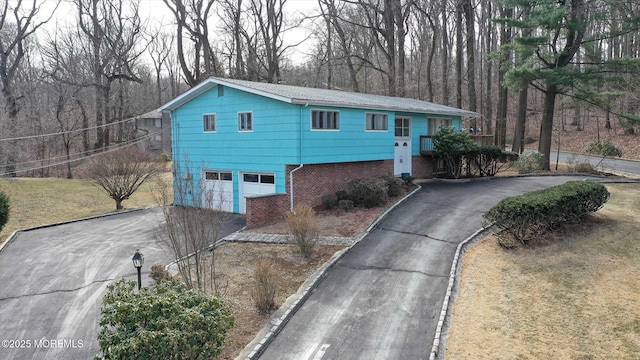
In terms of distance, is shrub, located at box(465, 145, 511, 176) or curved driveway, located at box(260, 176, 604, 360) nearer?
curved driveway, located at box(260, 176, 604, 360)

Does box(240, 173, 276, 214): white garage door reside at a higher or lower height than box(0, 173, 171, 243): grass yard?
higher

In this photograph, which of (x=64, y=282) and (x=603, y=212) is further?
(x=603, y=212)

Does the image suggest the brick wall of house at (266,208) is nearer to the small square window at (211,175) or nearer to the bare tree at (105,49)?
the small square window at (211,175)

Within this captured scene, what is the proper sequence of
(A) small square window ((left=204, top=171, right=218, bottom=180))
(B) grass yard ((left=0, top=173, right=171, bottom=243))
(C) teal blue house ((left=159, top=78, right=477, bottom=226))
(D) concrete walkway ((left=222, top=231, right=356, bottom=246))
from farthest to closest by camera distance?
(A) small square window ((left=204, top=171, right=218, bottom=180)) → (B) grass yard ((left=0, top=173, right=171, bottom=243)) → (C) teal blue house ((left=159, top=78, right=477, bottom=226)) → (D) concrete walkway ((left=222, top=231, right=356, bottom=246))

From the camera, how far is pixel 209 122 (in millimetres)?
18000

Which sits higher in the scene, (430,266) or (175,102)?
(175,102)

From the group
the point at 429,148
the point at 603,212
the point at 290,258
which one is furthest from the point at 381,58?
the point at 290,258

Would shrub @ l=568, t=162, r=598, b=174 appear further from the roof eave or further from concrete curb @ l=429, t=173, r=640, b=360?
concrete curb @ l=429, t=173, r=640, b=360

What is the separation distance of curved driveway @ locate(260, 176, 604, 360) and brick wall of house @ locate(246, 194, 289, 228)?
12.3 feet

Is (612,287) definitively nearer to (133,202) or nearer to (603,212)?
(603,212)

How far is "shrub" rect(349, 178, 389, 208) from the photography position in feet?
50.7

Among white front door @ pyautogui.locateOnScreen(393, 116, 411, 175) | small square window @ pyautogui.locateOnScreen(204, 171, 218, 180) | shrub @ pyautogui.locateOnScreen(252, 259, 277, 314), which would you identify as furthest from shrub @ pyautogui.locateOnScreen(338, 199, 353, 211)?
shrub @ pyautogui.locateOnScreen(252, 259, 277, 314)

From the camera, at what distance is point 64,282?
1012 centimetres

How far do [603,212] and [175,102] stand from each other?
1724 cm
